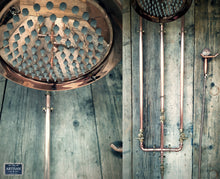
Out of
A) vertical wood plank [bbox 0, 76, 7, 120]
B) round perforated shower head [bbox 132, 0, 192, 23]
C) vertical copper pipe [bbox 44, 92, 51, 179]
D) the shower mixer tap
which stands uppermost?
round perforated shower head [bbox 132, 0, 192, 23]

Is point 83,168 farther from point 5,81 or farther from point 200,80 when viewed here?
point 200,80

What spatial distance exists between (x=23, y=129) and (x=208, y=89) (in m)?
1.73

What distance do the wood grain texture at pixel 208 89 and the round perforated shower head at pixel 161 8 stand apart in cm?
43

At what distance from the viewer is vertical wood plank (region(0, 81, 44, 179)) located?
321 centimetres

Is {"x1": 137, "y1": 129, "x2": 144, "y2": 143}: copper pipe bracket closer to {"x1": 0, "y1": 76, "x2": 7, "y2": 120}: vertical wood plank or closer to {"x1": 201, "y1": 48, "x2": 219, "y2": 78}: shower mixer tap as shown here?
{"x1": 201, "y1": 48, "x2": 219, "y2": 78}: shower mixer tap

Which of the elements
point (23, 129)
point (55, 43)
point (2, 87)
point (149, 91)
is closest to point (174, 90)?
point (149, 91)

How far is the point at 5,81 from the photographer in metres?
3.21

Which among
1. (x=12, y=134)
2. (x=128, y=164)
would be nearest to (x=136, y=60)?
(x=128, y=164)

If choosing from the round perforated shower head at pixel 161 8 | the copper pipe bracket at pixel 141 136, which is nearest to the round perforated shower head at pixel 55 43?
the round perforated shower head at pixel 161 8

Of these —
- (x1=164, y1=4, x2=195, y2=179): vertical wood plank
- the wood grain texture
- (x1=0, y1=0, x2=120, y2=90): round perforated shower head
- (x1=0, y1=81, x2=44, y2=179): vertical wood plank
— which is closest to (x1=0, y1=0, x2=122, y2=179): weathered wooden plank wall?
(x1=0, y1=81, x2=44, y2=179): vertical wood plank

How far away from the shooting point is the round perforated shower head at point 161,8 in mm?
2324

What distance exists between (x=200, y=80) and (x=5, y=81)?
70.3 inches

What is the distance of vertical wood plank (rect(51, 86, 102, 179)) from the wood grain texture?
987 millimetres

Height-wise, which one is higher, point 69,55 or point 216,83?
point 69,55
